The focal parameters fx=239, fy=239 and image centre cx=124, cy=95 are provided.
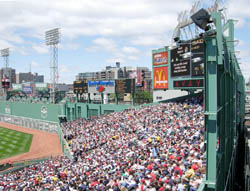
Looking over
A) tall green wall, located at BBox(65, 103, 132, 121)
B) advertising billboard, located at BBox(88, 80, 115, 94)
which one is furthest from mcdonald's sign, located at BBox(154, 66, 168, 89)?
advertising billboard, located at BBox(88, 80, 115, 94)

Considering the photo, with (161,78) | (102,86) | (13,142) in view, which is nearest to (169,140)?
(161,78)

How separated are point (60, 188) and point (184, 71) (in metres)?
13.1

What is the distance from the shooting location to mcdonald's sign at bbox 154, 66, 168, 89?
22.3 meters

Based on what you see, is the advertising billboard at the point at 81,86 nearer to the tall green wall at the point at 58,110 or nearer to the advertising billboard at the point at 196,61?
the tall green wall at the point at 58,110

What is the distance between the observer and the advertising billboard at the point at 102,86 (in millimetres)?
33219

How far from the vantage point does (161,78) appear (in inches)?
895

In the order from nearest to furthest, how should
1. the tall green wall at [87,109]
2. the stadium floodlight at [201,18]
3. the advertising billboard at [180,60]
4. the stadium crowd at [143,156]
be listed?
the stadium floodlight at [201,18] < the stadium crowd at [143,156] < the advertising billboard at [180,60] < the tall green wall at [87,109]

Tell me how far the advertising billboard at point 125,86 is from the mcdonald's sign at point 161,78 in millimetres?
7224

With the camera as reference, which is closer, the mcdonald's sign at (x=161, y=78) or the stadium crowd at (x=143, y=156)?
the stadium crowd at (x=143, y=156)

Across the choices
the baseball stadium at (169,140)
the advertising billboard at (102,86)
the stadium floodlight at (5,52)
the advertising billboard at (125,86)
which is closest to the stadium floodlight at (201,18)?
the baseball stadium at (169,140)

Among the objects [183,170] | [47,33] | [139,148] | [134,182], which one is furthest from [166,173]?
[47,33]

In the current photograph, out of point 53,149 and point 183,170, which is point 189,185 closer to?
point 183,170

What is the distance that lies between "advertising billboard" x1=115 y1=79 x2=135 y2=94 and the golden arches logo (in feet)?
23.9

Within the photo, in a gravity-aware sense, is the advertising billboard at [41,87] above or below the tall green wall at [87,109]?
above
